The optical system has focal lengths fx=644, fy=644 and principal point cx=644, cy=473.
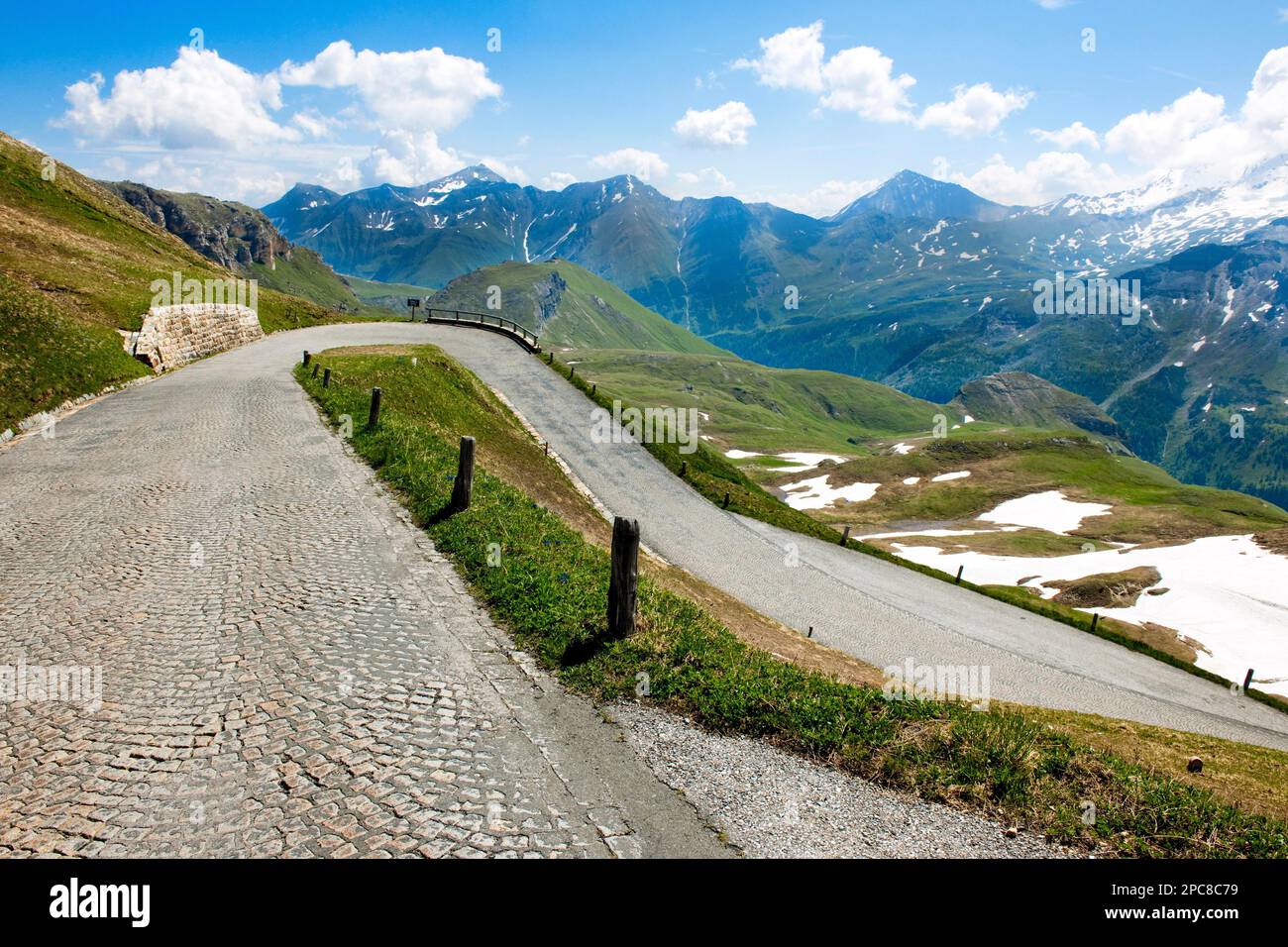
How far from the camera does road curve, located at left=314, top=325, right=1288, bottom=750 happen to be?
30422mm

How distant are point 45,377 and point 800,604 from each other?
1440 inches

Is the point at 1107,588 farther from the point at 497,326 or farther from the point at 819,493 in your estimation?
the point at 819,493

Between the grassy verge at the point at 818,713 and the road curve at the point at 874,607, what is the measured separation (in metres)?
17.0

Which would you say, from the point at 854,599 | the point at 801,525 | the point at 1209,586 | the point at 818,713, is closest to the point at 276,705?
the point at 818,713

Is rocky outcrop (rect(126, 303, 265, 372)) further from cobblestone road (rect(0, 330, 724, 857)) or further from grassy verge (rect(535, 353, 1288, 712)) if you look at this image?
grassy verge (rect(535, 353, 1288, 712))

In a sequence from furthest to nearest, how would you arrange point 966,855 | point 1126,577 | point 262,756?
point 1126,577, point 262,756, point 966,855

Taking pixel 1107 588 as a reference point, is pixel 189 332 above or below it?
above

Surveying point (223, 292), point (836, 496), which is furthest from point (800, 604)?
point (836, 496)

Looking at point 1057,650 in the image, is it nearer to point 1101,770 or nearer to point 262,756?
point 1101,770

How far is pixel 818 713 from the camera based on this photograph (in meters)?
10.6

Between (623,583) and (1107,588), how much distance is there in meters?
73.1

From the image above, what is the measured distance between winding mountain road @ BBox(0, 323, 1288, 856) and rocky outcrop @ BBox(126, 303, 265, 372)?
11336mm

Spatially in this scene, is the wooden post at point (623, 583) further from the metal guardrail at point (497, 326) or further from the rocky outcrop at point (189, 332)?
the metal guardrail at point (497, 326)
